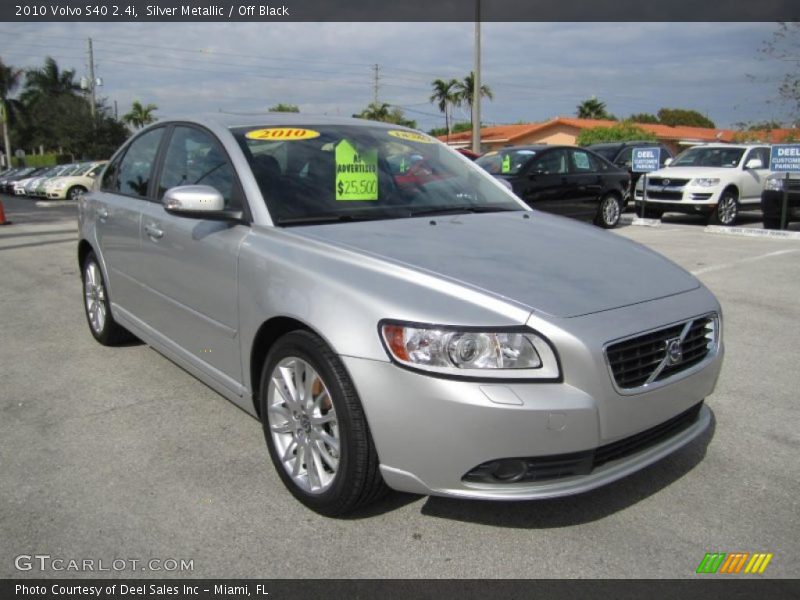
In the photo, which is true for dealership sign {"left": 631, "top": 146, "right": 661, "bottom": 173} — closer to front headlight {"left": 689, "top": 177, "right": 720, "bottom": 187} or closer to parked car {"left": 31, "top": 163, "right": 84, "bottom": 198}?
front headlight {"left": 689, "top": 177, "right": 720, "bottom": 187}

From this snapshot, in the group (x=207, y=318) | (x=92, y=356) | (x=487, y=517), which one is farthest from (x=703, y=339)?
(x=92, y=356)

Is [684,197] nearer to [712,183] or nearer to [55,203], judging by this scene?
[712,183]

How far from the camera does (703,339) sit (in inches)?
115

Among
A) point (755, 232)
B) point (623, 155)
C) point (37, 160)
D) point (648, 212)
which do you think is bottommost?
point (755, 232)

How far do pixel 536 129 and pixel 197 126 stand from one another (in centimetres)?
4724

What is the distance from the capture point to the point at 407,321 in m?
2.42

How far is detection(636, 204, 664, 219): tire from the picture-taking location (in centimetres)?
1399

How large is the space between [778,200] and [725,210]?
3.87 ft

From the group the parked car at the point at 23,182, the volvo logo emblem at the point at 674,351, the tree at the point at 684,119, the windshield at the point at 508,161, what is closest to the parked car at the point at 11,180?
the parked car at the point at 23,182

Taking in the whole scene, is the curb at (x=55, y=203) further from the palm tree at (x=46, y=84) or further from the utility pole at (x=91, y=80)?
the palm tree at (x=46, y=84)

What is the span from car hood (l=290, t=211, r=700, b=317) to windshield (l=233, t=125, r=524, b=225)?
0.55 feet

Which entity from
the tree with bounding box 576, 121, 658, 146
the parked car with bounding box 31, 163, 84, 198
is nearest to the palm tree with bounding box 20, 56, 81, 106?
the parked car with bounding box 31, 163, 84, 198

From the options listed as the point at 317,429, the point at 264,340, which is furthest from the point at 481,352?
the point at 264,340

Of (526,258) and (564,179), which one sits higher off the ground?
(564,179)
